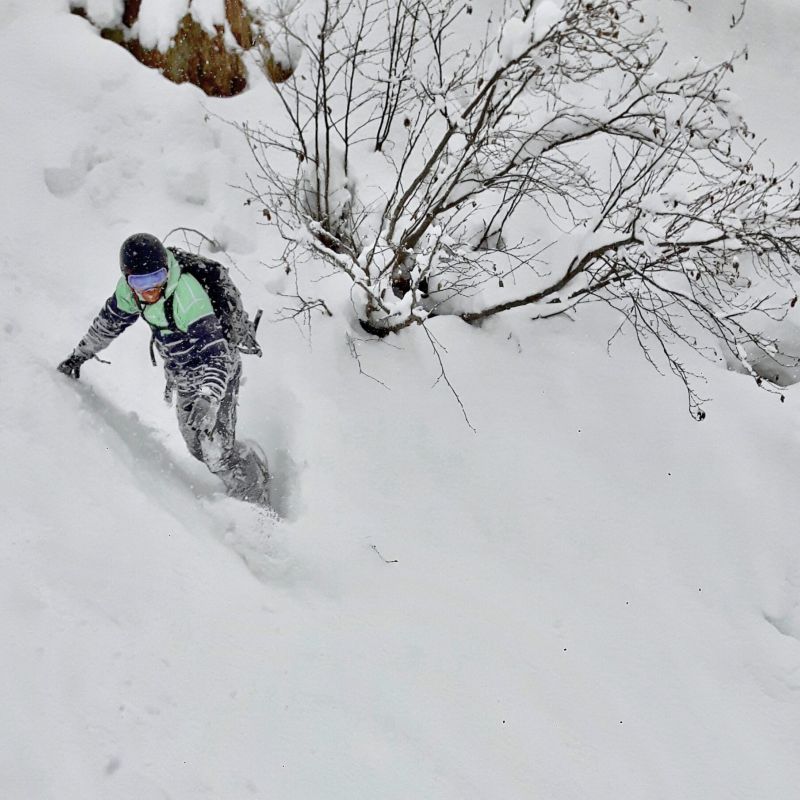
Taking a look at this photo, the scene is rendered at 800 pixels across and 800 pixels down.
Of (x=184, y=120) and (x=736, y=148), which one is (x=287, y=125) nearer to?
(x=184, y=120)

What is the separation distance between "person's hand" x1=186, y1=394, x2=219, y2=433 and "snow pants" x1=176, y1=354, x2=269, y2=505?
0.03m

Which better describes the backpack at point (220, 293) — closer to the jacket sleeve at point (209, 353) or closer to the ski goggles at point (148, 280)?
the jacket sleeve at point (209, 353)

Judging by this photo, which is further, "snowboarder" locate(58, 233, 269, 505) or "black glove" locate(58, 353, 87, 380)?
"black glove" locate(58, 353, 87, 380)

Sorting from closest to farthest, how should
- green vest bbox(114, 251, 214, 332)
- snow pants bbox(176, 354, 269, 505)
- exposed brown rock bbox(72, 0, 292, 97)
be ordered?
green vest bbox(114, 251, 214, 332) → snow pants bbox(176, 354, 269, 505) → exposed brown rock bbox(72, 0, 292, 97)

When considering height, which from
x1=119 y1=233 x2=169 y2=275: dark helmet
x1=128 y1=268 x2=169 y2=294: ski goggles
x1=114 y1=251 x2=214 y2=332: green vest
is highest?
x1=119 y1=233 x2=169 y2=275: dark helmet

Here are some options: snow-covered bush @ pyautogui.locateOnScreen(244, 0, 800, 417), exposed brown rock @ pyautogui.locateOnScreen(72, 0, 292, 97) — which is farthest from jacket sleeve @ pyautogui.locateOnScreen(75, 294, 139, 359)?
exposed brown rock @ pyautogui.locateOnScreen(72, 0, 292, 97)

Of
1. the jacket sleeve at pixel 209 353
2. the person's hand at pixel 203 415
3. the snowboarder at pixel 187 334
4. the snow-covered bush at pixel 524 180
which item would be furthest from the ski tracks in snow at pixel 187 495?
the snow-covered bush at pixel 524 180

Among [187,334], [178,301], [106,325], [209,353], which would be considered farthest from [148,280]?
[106,325]

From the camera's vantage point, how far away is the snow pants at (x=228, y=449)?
413 centimetres

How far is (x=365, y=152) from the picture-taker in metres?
6.36

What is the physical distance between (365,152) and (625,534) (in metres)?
4.19

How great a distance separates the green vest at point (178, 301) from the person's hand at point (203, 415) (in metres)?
0.45

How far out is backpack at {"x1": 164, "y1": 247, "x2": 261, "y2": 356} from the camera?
3.82m

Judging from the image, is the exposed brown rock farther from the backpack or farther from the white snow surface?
the backpack
